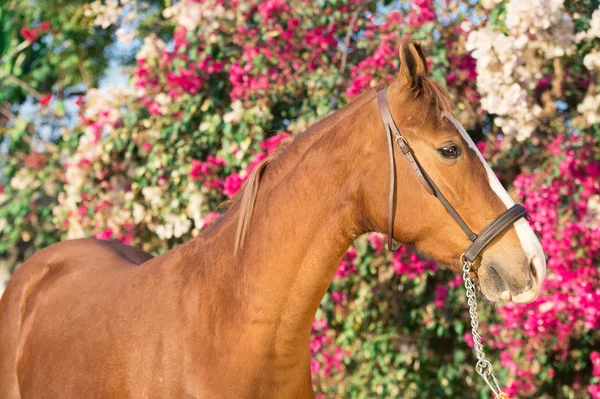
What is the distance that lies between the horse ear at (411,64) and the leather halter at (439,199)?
95mm

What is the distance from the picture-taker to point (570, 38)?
12.3 ft

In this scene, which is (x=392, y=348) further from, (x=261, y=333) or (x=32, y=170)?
(x=32, y=170)

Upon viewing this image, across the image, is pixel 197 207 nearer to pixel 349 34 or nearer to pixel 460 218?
pixel 349 34

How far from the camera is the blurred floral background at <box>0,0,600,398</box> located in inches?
144

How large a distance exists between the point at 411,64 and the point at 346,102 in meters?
2.17

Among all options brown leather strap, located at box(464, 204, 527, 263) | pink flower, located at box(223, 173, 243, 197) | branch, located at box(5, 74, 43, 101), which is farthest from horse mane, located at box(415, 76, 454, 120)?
branch, located at box(5, 74, 43, 101)

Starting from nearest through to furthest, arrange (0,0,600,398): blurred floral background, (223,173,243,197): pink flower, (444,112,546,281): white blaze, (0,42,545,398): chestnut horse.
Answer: (444,112,546,281): white blaze < (0,42,545,398): chestnut horse < (0,0,600,398): blurred floral background < (223,173,243,197): pink flower

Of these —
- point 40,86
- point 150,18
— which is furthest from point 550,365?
point 40,86

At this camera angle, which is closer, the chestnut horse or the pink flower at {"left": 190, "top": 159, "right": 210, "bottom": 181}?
the chestnut horse

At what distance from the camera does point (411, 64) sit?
2.06 meters

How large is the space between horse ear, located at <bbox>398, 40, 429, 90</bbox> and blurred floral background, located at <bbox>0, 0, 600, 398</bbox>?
1668mm

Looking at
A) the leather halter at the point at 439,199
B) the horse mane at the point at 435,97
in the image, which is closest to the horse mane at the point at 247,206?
the leather halter at the point at 439,199

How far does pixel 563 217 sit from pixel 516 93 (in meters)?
0.67

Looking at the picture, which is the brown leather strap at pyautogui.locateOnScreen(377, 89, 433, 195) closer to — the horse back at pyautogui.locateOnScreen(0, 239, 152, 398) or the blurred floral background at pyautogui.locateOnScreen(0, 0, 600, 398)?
the horse back at pyautogui.locateOnScreen(0, 239, 152, 398)
